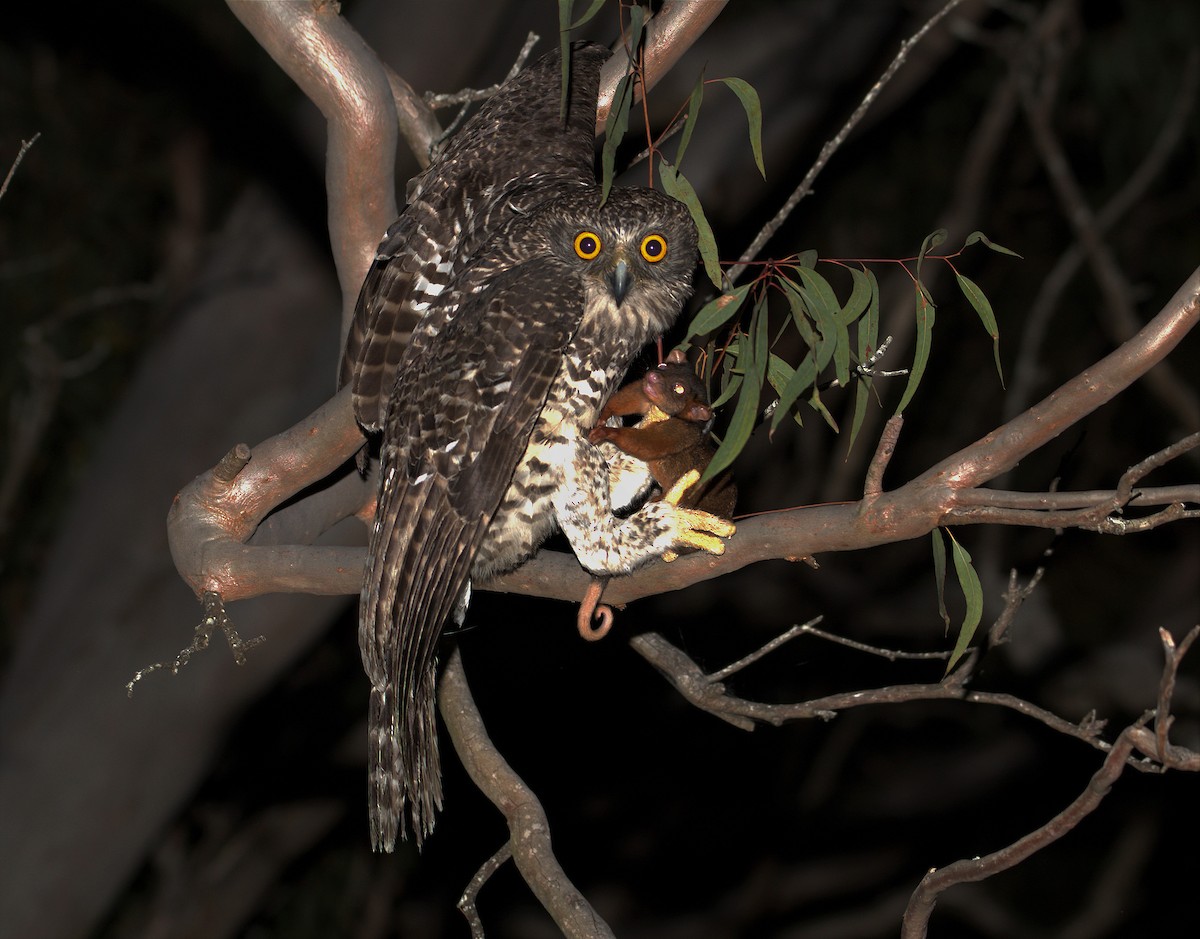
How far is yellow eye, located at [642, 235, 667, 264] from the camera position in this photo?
6.46 feet

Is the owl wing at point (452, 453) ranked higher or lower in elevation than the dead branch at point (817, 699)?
higher

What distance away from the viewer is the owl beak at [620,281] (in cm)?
194

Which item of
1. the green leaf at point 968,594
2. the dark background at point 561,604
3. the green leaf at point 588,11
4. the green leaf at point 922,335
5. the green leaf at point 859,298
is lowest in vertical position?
the dark background at point 561,604

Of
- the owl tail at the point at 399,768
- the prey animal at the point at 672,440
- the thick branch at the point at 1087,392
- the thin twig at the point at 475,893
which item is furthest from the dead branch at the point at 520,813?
the thick branch at the point at 1087,392

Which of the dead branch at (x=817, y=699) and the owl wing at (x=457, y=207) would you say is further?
the owl wing at (x=457, y=207)

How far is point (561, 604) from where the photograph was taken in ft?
11.1

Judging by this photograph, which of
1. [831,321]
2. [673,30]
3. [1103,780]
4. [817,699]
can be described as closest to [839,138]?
[673,30]

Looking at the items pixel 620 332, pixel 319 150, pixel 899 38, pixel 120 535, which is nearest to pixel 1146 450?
pixel 899 38

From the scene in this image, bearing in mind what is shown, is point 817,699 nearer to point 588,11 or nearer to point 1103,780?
point 1103,780

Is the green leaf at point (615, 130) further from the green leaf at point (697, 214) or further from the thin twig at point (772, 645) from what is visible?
the thin twig at point (772, 645)

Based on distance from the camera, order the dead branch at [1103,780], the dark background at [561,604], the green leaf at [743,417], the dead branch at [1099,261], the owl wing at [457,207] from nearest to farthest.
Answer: the dead branch at [1103,780]
the green leaf at [743,417]
the owl wing at [457,207]
the dark background at [561,604]
the dead branch at [1099,261]

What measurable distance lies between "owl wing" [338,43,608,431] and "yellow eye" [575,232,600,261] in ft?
0.45

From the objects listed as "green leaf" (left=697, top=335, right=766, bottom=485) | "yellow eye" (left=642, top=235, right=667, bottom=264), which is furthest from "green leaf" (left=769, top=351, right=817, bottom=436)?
"yellow eye" (left=642, top=235, right=667, bottom=264)

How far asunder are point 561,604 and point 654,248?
1.58m
